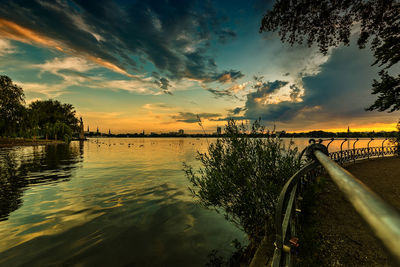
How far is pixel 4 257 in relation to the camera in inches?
244

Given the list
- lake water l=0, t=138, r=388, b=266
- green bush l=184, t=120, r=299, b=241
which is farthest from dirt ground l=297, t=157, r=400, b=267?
lake water l=0, t=138, r=388, b=266

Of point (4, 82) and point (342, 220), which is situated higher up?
point (4, 82)

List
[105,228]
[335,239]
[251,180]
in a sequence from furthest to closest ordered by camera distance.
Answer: [105,228] → [251,180] → [335,239]

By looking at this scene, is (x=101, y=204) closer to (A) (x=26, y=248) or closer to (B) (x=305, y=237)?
(A) (x=26, y=248)

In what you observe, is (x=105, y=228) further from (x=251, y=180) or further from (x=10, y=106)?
(x=10, y=106)

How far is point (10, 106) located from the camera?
Answer: 5009cm

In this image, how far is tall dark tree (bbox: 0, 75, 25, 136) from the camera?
48.4 metres

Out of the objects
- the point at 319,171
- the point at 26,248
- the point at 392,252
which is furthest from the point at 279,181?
the point at 26,248

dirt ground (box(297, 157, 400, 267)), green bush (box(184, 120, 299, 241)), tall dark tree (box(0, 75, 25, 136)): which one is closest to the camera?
dirt ground (box(297, 157, 400, 267))

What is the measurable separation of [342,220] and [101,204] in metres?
13.0

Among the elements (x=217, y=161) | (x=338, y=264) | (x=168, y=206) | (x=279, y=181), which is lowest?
(x=168, y=206)

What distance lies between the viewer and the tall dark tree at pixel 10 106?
48375mm

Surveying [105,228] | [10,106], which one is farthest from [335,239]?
[10,106]

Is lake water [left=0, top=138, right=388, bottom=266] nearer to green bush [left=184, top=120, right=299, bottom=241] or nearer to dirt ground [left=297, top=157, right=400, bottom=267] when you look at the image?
green bush [left=184, top=120, right=299, bottom=241]
